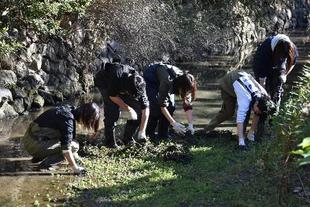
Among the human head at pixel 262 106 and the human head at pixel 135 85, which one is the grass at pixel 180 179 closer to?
the human head at pixel 262 106

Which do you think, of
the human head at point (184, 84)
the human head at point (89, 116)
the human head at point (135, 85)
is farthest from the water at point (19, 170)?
the human head at point (184, 84)

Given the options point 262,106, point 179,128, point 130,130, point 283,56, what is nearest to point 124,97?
point 130,130

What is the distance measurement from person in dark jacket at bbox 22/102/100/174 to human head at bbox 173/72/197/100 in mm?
1428

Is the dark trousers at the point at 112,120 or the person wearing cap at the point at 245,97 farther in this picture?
the dark trousers at the point at 112,120

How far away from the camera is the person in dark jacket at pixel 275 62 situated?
7.52 m

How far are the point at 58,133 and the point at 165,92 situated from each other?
169 cm

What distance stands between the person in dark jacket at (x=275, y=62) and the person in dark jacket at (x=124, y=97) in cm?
219

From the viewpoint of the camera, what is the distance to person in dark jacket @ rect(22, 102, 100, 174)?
19.0 feet

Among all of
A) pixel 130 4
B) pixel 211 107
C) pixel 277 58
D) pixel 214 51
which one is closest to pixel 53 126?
pixel 277 58

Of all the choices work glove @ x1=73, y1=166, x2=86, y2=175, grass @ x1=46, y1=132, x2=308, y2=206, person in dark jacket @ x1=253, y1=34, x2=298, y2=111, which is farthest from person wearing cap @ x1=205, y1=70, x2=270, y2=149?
work glove @ x1=73, y1=166, x2=86, y2=175

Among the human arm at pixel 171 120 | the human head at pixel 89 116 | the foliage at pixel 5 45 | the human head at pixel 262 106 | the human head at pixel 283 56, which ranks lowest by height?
the human arm at pixel 171 120

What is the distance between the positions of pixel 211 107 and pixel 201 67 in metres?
6.56

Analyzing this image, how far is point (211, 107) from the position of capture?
10758mm

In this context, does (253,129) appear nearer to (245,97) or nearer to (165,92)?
(245,97)
